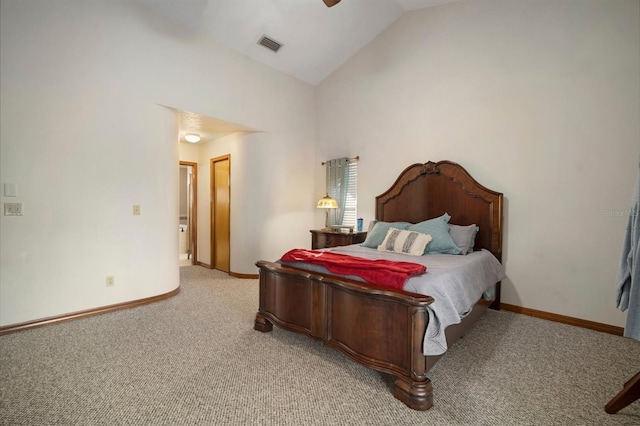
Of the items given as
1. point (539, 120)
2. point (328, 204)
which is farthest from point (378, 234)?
point (539, 120)

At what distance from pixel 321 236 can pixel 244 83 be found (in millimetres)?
2483

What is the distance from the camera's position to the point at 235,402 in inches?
69.9

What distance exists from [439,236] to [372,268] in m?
Answer: 1.39

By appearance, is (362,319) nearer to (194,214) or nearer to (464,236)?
(464,236)

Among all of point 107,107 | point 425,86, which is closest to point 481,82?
point 425,86

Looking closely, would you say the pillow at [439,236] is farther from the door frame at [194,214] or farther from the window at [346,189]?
the door frame at [194,214]

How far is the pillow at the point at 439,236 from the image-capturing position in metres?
3.18

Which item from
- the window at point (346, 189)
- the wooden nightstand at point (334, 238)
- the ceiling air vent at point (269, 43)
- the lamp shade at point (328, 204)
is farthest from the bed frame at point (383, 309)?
the ceiling air vent at point (269, 43)

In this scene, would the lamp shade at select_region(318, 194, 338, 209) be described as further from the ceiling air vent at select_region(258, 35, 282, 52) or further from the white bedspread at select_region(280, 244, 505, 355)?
the ceiling air vent at select_region(258, 35, 282, 52)

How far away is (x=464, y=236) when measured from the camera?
10.9 feet

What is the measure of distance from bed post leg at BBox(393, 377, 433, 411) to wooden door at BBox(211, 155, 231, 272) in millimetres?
3823

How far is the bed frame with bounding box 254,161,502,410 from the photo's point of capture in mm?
1784

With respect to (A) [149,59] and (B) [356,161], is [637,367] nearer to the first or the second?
(B) [356,161]

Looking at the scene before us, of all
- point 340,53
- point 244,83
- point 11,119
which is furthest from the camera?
point 340,53
